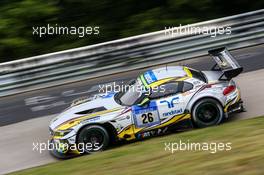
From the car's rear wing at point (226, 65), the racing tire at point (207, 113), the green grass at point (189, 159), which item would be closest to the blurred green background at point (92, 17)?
the car's rear wing at point (226, 65)

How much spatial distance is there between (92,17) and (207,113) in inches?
363

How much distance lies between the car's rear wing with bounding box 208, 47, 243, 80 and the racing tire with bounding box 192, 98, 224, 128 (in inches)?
27.1

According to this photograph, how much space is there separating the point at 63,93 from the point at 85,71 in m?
1.17

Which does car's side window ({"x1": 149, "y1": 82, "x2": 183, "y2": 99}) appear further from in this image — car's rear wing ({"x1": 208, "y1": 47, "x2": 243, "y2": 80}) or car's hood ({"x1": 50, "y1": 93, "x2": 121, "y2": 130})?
car's rear wing ({"x1": 208, "y1": 47, "x2": 243, "y2": 80})

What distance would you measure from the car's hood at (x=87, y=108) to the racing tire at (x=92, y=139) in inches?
14.6

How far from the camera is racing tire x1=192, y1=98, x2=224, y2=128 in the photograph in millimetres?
9914

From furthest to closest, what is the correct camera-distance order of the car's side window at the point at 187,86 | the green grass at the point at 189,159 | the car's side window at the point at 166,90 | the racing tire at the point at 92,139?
1. the car's side window at the point at 187,86
2. the car's side window at the point at 166,90
3. the racing tire at the point at 92,139
4. the green grass at the point at 189,159

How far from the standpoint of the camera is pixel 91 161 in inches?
→ 322

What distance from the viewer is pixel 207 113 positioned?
394 inches

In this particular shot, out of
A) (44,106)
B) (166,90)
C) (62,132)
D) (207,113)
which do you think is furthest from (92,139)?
(44,106)

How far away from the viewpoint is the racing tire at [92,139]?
9664mm

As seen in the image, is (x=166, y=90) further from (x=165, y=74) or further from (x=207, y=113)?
(x=207, y=113)

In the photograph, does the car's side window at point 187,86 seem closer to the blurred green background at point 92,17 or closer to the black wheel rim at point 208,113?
the black wheel rim at point 208,113

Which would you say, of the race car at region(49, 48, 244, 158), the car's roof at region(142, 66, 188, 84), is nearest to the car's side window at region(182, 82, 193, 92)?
the race car at region(49, 48, 244, 158)
